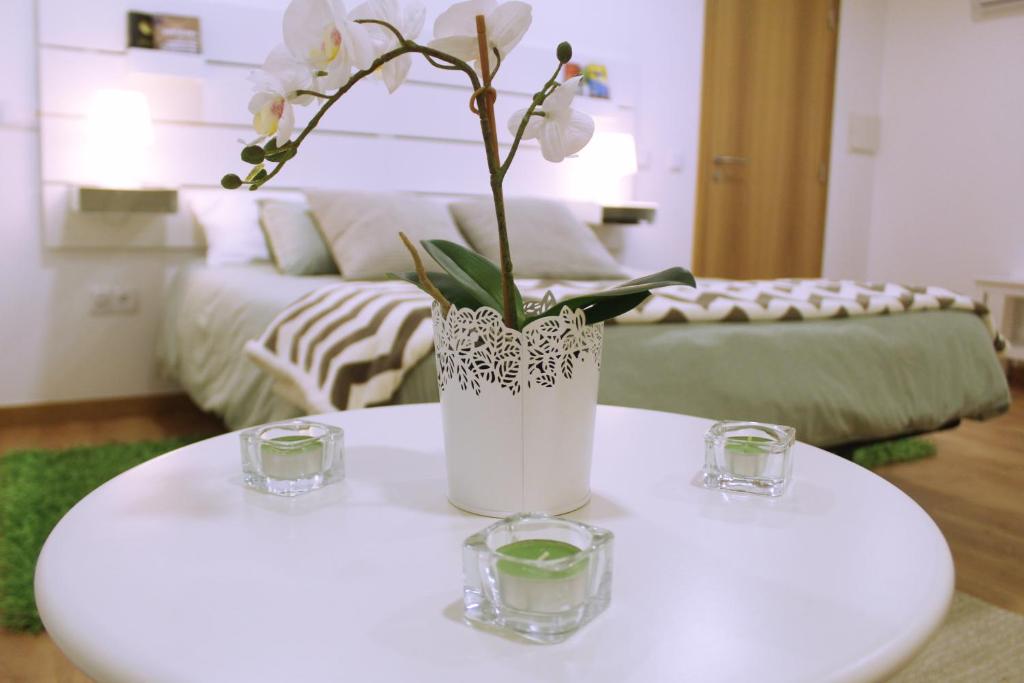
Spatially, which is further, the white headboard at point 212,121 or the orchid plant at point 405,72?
the white headboard at point 212,121

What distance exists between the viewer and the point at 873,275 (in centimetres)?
491

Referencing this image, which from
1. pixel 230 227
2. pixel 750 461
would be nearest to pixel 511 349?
pixel 750 461

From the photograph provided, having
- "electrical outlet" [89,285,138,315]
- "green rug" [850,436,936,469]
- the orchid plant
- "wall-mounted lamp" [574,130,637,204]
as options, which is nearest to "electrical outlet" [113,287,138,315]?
"electrical outlet" [89,285,138,315]

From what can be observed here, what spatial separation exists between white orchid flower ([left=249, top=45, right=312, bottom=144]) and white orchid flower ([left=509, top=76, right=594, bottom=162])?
0.56 feet

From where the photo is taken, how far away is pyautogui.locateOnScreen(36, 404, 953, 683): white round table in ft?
1.54

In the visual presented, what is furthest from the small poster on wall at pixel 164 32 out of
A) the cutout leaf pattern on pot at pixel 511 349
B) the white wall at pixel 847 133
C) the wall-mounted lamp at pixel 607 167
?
the white wall at pixel 847 133

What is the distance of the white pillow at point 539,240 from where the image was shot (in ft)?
9.09

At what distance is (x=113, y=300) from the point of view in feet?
9.72

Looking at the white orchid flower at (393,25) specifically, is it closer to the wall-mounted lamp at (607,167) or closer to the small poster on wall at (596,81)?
the wall-mounted lamp at (607,167)

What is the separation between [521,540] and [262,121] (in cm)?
36

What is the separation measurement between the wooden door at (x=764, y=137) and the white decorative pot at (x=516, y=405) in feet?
12.1

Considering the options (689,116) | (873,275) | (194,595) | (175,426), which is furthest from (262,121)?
(873,275)

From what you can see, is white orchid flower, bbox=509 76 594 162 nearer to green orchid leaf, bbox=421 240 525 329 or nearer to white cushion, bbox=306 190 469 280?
green orchid leaf, bbox=421 240 525 329

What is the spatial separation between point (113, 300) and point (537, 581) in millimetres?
2884
